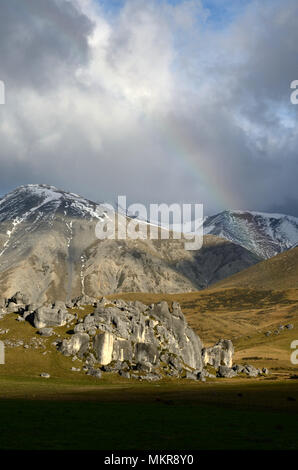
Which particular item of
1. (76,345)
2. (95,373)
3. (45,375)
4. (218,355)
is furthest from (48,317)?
(218,355)

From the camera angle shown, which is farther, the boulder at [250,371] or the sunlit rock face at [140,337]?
the boulder at [250,371]

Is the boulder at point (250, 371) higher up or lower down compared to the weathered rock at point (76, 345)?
lower down

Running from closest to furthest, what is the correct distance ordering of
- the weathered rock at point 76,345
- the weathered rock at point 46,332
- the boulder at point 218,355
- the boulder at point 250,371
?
the weathered rock at point 76,345
the weathered rock at point 46,332
the boulder at point 250,371
the boulder at point 218,355

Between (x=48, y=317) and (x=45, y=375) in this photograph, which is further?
(x=48, y=317)

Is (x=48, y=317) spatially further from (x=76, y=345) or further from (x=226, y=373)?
(x=226, y=373)

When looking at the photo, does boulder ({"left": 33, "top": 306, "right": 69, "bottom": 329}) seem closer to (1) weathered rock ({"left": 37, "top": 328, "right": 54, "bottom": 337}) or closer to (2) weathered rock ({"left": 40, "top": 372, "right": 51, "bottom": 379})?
(1) weathered rock ({"left": 37, "top": 328, "right": 54, "bottom": 337})

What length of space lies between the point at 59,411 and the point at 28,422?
408 inches

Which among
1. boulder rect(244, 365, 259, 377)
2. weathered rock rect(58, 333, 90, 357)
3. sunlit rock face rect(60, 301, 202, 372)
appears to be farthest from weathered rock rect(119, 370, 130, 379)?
boulder rect(244, 365, 259, 377)

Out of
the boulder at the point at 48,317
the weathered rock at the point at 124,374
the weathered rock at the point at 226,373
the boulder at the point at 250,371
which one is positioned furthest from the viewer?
the boulder at the point at 250,371

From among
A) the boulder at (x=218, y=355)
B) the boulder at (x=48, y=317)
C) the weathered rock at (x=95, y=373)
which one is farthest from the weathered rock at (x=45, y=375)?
the boulder at (x=218, y=355)

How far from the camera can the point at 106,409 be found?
51562mm

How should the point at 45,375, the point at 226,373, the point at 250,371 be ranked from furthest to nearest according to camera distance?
the point at 250,371 → the point at 226,373 → the point at 45,375

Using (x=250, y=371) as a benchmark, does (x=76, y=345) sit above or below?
above

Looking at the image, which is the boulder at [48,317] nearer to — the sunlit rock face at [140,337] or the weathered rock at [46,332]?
the weathered rock at [46,332]
